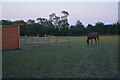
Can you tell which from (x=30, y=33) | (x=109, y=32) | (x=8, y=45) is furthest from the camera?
(x=109, y=32)

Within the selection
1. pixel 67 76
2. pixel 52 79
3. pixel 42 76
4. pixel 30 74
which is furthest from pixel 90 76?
pixel 30 74

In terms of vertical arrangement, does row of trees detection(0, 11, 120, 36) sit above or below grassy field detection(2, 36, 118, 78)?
above

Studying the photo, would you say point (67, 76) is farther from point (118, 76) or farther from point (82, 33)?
point (82, 33)

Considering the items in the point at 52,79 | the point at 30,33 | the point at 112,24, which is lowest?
the point at 52,79

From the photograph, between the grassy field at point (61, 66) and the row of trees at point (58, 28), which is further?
the row of trees at point (58, 28)

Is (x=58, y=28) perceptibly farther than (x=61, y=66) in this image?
Yes

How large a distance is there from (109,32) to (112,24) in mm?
2736

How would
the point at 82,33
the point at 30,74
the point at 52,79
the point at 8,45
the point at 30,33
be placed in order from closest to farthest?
the point at 52,79 < the point at 30,74 < the point at 8,45 < the point at 30,33 < the point at 82,33

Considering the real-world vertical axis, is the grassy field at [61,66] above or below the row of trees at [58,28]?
below

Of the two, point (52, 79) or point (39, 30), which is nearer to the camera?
point (52, 79)

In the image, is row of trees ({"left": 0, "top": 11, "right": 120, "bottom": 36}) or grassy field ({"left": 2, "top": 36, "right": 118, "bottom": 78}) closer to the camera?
grassy field ({"left": 2, "top": 36, "right": 118, "bottom": 78})

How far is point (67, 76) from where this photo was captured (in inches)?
162

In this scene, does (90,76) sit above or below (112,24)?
below

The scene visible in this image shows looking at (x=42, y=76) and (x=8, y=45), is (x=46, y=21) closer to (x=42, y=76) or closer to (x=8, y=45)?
(x=8, y=45)
